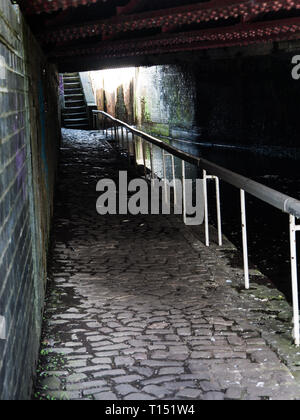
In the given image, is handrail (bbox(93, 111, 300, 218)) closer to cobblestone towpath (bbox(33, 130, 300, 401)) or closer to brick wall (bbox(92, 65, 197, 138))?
cobblestone towpath (bbox(33, 130, 300, 401))

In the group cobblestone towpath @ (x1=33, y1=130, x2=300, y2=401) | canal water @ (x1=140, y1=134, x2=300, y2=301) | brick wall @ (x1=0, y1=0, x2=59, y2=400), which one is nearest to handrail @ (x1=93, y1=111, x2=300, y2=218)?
cobblestone towpath @ (x1=33, y1=130, x2=300, y2=401)

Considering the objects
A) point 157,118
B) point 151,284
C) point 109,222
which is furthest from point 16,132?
point 157,118

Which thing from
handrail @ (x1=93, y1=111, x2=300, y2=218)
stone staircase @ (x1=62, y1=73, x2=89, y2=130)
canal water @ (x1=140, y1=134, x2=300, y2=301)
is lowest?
canal water @ (x1=140, y1=134, x2=300, y2=301)

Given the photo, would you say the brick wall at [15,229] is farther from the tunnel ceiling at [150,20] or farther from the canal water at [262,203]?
the canal water at [262,203]

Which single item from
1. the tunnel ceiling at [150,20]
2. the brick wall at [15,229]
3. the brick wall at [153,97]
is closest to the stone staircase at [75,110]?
the brick wall at [153,97]

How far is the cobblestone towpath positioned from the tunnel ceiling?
2.70 m

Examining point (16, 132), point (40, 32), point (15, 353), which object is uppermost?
point (40, 32)

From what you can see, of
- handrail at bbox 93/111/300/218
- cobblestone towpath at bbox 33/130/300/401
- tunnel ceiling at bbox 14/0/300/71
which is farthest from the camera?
tunnel ceiling at bbox 14/0/300/71

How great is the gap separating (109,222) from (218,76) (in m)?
15.9

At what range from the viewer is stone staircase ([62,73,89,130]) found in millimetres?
28172

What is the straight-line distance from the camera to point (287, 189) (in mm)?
13812

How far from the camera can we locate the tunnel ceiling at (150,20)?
6.43 metres

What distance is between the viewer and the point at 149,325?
5078 millimetres
